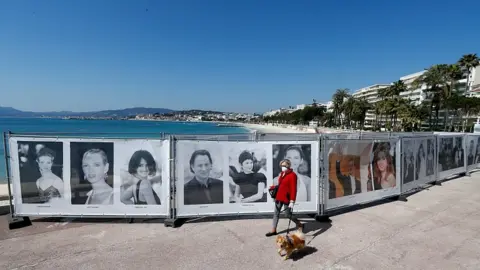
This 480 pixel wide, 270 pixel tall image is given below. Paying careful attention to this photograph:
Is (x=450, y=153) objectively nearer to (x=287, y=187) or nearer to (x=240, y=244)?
(x=287, y=187)

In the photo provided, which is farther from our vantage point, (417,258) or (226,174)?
(226,174)

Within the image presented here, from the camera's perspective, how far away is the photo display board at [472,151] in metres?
10.7

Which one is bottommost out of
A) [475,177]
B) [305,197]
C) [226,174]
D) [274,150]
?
[475,177]

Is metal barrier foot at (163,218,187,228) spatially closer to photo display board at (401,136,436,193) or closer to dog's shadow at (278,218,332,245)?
dog's shadow at (278,218,332,245)

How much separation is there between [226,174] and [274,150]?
1118mm

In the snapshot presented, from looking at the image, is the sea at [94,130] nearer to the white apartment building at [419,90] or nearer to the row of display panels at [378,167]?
the row of display panels at [378,167]

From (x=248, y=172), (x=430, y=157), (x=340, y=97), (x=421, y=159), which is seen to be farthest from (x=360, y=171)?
(x=340, y=97)

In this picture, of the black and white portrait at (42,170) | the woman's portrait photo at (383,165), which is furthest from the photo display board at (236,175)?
the black and white portrait at (42,170)

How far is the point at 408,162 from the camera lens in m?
7.18

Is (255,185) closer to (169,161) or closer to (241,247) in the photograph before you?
(241,247)

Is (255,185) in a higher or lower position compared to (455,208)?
higher

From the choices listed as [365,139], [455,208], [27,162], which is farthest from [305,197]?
[27,162]

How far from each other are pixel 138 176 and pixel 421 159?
27.1 ft

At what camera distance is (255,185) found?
513 centimetres
